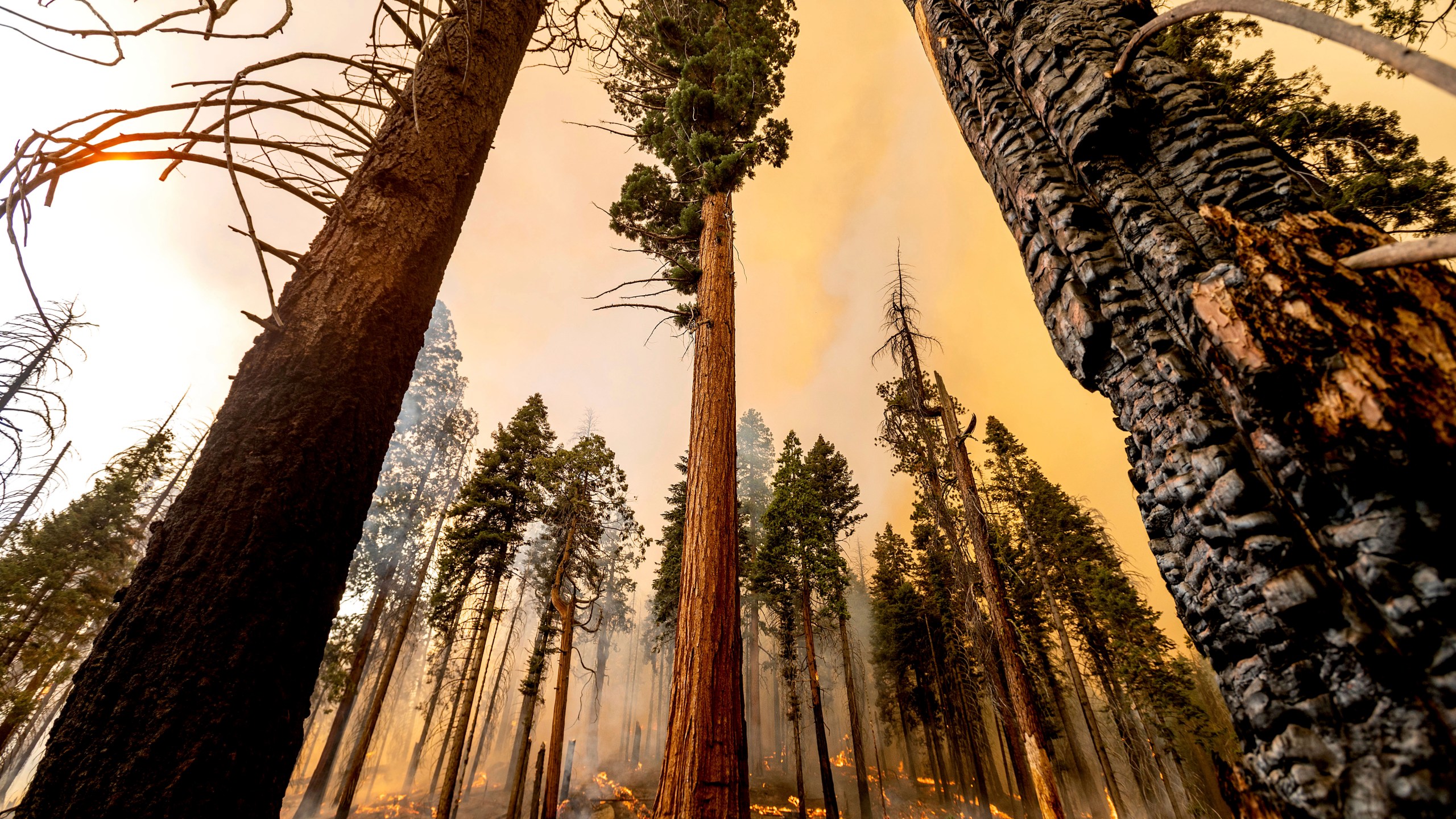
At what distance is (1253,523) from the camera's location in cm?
105

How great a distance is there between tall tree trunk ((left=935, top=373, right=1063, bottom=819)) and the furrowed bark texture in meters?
8.10

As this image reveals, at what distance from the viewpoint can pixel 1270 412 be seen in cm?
103

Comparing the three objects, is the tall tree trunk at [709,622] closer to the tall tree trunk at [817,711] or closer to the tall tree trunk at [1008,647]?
the tall tree trunk at [1008,647]

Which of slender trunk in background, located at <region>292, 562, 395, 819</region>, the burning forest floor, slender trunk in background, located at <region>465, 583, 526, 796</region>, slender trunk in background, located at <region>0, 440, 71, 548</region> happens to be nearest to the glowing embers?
the burning forest floor

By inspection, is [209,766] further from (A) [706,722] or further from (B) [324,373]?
(A) [706,722]

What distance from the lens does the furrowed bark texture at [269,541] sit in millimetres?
966

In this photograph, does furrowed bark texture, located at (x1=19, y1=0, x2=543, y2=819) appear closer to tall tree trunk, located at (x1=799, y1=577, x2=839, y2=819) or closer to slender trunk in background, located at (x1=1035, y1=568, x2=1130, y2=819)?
tall tree trunk, located at (x1=799, y1=577, x2=839, y2=819)

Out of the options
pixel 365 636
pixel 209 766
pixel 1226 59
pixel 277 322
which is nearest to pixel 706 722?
pixel 209 766

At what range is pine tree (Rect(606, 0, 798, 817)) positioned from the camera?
294 cm

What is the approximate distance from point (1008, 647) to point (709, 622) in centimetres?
598

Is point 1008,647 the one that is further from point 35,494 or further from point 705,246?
point 35,494

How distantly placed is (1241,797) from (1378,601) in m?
0.60

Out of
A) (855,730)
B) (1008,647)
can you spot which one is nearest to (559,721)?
(1008,647)

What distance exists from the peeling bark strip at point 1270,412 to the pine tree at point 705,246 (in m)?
2.36
